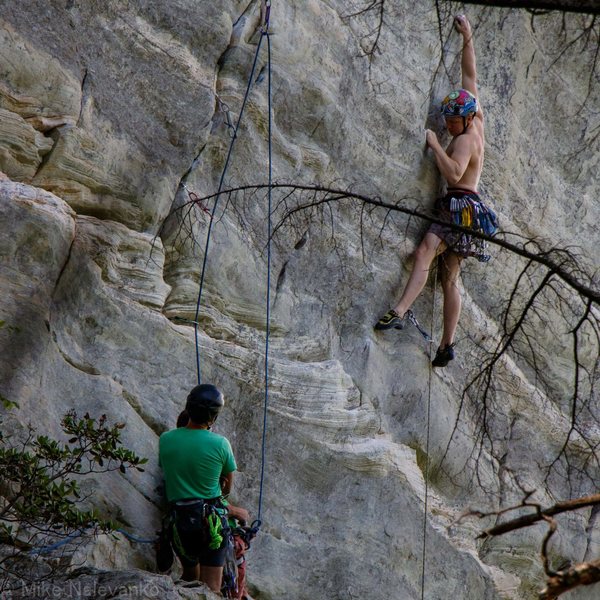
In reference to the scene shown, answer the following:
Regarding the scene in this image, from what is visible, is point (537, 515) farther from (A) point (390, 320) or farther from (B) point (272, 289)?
(A) point (390, 320)

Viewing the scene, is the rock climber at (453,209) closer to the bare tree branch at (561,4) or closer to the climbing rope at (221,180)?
the climbing rope at (221,180)

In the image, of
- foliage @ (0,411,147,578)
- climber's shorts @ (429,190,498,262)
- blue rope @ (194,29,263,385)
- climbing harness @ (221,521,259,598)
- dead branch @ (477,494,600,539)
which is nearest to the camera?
dead branch @ (477,494,600,539)

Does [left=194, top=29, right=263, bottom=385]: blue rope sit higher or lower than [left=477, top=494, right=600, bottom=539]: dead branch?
higher

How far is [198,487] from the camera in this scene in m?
6.55

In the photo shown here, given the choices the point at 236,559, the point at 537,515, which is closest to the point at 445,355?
the point at 236,559

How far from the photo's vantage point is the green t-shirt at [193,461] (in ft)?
21.3

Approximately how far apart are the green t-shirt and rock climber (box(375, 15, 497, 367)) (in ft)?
8.61

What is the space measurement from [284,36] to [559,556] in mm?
5175

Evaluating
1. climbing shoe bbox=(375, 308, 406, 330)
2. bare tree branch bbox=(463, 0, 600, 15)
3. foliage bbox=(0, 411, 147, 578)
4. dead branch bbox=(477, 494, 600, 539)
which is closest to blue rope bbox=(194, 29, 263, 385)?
foliage bbox=(0, 411, 147, 578)

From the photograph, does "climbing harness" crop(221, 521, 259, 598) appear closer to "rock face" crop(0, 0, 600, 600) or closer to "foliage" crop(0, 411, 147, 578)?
"rock face" crop(0, 0, 600, 600)

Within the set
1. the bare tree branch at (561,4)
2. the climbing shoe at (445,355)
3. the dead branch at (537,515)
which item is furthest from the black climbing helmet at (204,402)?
the bare tree branch at (561,4)

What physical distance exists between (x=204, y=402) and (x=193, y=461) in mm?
374

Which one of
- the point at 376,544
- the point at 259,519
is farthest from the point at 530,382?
the point at 259,519

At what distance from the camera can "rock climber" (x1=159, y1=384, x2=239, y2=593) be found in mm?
6469
